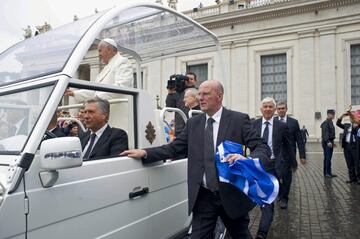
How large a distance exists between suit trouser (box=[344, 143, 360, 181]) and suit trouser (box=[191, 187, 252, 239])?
8.87 metres

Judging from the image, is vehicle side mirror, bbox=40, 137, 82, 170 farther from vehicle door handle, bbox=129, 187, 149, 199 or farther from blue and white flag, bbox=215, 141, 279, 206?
blue and white flag, bbox=215, 141, 279, 206

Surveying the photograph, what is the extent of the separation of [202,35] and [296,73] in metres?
33.8

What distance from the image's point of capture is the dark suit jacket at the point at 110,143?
310 centimetres

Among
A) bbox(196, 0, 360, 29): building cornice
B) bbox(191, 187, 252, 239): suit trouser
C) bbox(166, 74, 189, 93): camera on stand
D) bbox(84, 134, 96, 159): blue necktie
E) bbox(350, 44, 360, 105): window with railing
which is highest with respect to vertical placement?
bbox(196, 0, 360, 29): building cornice

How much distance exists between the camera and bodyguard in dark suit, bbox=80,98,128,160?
123 inches

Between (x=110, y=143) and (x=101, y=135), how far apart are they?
13 centimetres

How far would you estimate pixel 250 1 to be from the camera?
4038cm

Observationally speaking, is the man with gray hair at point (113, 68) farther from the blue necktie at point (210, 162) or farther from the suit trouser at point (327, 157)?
the suit trouser at point (327, 157)

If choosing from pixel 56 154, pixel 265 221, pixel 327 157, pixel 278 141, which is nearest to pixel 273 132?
pixel 278 141

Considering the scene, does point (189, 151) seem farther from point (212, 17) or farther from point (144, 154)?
point (212, 17)

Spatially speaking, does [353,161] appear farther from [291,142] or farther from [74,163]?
[74,163]

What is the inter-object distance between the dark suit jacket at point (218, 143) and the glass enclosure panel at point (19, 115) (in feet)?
3.62

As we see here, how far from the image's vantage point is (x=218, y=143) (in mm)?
3291

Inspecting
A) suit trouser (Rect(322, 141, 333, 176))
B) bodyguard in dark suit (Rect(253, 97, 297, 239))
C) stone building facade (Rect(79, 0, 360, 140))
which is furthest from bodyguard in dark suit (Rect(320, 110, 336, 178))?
stone building facade (Rect(79, 0, 360, 140))
